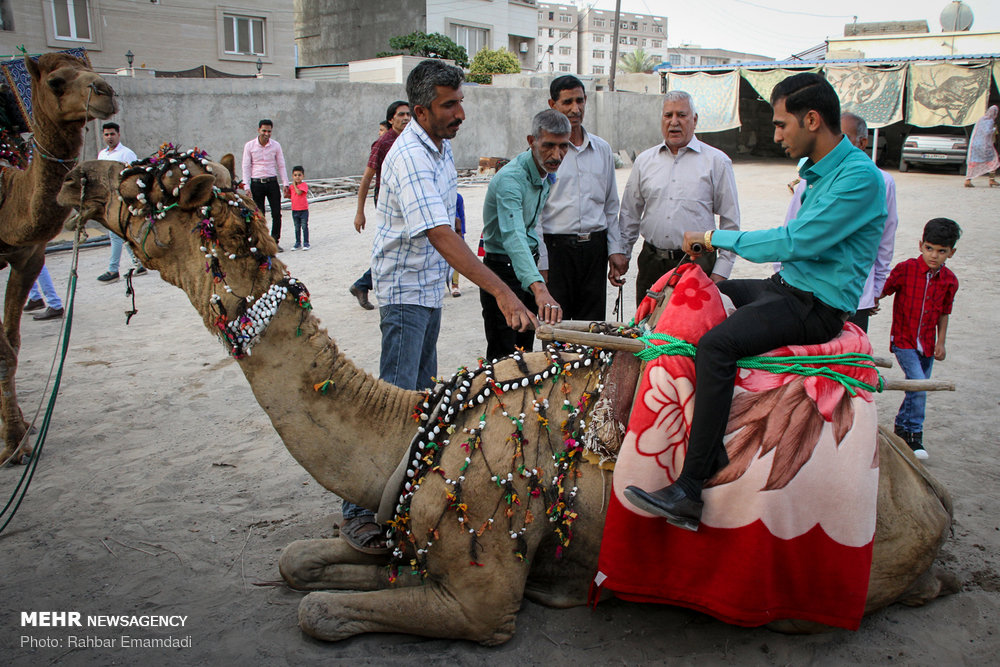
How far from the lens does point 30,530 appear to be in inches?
161

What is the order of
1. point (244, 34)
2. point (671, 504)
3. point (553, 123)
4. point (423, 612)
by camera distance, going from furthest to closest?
1. point (244, 34)
2. point (553, 123)
3. point (423, 612)
4. point (671, 504)

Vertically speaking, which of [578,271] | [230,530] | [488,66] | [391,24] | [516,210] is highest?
[391,24]

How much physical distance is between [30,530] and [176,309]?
17.0ft

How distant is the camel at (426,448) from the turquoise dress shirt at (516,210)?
4.09 ft

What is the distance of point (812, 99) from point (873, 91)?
81.8 feet

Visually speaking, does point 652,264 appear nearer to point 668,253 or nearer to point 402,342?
point 668,253

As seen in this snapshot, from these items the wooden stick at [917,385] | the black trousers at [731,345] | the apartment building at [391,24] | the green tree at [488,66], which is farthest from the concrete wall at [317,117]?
the apartment building at [391,24]

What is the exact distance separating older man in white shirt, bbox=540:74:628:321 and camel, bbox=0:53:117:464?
3167mm

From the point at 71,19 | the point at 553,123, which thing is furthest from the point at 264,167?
the point at 71,19

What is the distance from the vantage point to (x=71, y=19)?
25.1 m

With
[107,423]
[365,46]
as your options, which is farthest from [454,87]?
[365,46]

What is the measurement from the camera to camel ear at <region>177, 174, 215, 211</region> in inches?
112

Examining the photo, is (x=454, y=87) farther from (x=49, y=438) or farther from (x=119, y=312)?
(x=119, y=312)

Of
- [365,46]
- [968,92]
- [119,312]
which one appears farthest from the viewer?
[365,46]
